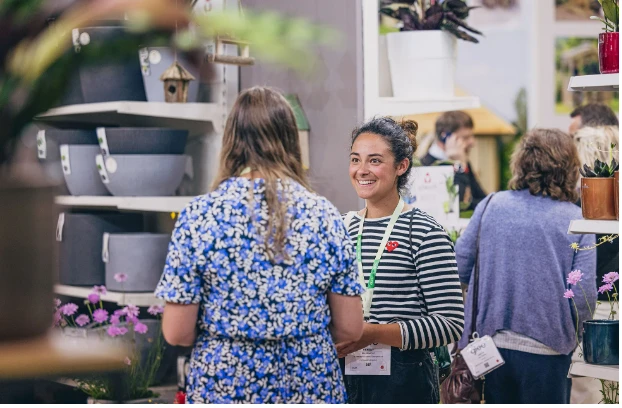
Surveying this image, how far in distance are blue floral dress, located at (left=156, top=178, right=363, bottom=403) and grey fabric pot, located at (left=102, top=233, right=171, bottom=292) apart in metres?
1.64

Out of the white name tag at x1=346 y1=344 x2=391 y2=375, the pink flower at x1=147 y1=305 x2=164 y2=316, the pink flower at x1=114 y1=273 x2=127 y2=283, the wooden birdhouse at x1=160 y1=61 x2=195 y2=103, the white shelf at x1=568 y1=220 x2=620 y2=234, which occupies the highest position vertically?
the wooden birdhouse at x1=160 y1=61 x2=195 y2=103

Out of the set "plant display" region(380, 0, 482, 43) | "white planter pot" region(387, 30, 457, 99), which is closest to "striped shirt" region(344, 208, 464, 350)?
"white planter pot" region(387, 30, 457, 99)

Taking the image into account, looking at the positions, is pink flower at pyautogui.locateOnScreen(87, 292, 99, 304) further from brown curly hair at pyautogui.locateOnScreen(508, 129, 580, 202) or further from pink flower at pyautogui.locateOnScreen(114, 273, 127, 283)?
brown curly hair at pyautogui.locateOnScreen(508, 129, 580, 202)

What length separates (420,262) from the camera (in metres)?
2.05

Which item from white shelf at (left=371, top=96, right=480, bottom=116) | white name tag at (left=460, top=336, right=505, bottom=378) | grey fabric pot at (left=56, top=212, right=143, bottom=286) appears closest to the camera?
white name tag at (left=460, top=336, right=505, bottom=378)

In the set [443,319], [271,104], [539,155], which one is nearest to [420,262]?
[443,319]

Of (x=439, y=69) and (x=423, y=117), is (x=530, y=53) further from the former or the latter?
(x=439, y=69)

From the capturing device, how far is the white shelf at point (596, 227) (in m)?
1.95

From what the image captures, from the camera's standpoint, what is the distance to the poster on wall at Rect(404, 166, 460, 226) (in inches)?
131

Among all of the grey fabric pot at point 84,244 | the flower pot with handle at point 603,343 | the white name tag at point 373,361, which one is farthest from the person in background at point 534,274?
the grey fabric pot at point 84,244

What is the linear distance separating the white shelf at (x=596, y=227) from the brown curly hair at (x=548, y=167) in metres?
0.85

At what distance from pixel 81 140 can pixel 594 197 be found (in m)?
2.08

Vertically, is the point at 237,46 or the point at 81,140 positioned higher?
the point at 237,46

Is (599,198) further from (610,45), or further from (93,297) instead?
(93,297)
